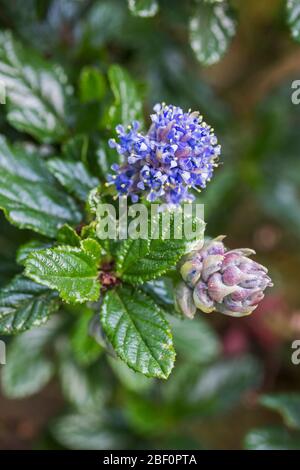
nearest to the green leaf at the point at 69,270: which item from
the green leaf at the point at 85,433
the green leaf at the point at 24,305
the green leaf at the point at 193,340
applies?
the green leaf at the point at 24,305

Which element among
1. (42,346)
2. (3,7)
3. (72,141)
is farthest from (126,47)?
(42,346)

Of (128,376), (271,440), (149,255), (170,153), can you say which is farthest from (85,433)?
(170,153)

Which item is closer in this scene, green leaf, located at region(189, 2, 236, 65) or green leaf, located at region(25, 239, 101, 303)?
green leaf, located at region(25, 239, 101, 303)

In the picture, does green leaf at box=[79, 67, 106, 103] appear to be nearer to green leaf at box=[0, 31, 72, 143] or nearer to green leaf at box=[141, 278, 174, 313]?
green leaf at box=[0, 31, 72, 143]

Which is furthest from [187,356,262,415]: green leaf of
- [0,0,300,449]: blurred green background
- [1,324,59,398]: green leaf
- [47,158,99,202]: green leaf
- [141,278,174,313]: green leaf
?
[47,158,99,202]: green leaf

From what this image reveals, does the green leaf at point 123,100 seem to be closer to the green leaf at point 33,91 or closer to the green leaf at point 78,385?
the green leaf at point 33,91

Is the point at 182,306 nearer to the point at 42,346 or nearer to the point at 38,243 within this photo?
the point at 38,243
